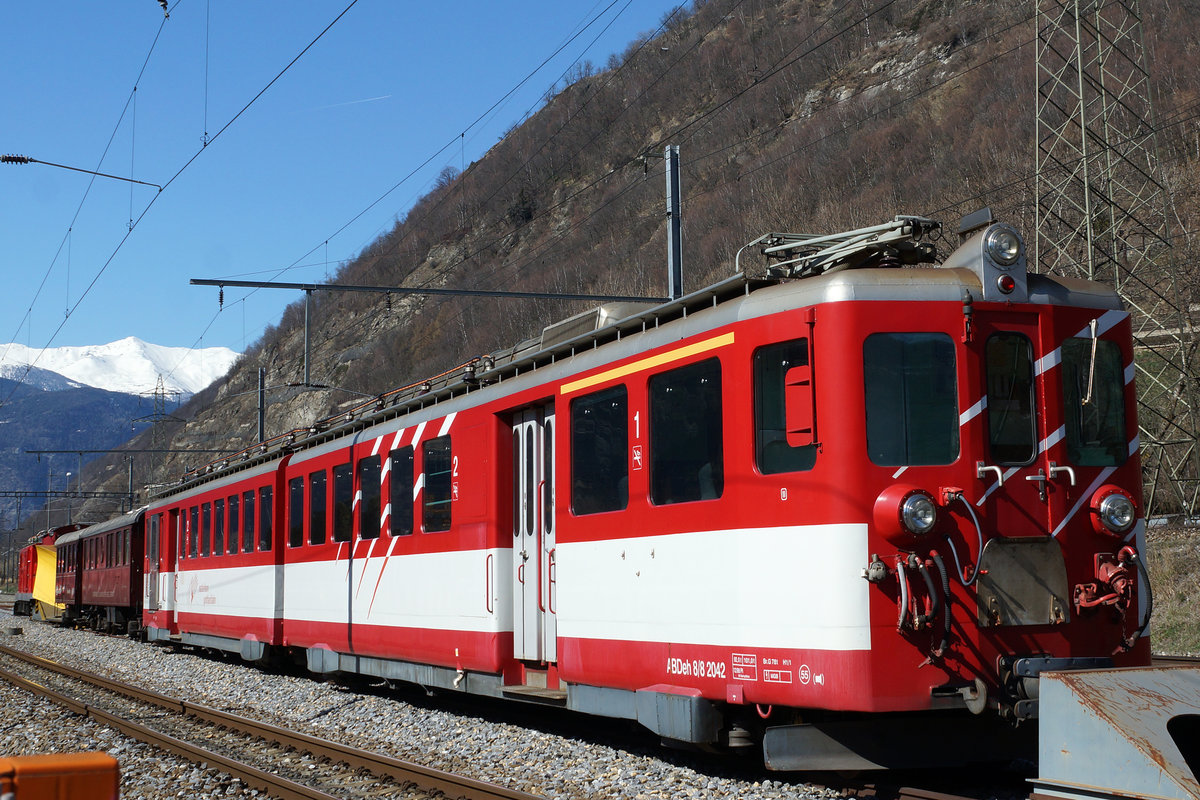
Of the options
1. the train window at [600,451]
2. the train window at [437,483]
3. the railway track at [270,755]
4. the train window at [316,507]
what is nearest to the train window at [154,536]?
the railway track at [270,755]

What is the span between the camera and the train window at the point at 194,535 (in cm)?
2217

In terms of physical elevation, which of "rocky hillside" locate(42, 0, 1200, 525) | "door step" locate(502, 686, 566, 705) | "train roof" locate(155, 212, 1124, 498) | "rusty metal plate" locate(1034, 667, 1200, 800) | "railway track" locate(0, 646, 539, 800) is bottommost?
"railway track" locate(0, 646, 539, 800)

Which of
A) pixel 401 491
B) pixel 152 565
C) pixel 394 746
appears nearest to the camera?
pixel 394 746

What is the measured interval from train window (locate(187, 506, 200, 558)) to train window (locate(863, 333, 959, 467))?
17401 mm

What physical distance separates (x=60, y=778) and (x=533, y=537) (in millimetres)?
6398

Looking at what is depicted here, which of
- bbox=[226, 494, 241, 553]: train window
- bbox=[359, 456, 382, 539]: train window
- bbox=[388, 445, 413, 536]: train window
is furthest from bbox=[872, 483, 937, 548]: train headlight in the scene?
bbox=[226, 494, 241, 553]: train window

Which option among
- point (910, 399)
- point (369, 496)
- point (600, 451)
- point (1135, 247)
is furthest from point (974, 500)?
point (1135, 247)

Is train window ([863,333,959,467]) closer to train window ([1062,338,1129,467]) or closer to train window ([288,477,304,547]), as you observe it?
train window ([1062,338,1129,467])

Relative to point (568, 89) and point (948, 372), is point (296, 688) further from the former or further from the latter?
point (568, 89)

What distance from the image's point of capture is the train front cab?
700cm

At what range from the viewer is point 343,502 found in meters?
14.8

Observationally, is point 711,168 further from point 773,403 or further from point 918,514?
point 918,514

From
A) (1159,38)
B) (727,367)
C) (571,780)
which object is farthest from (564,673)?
(1159,38)

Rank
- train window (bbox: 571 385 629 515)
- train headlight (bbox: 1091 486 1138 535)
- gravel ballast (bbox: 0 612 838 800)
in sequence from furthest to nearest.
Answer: train window (bbox: 571 385 629 515)
gravel ballast (bbox: 0 612 838 800)
train headlight (bbox: 1091 486 1138 535)
